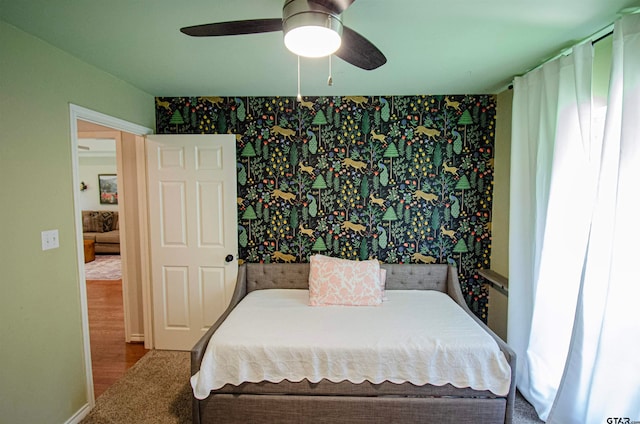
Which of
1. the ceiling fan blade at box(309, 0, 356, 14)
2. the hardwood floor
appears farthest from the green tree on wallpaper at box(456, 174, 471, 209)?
the hardwood floor

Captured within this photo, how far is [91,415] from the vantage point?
213 cm

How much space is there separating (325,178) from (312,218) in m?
0.41

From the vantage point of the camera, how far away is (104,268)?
575 cm

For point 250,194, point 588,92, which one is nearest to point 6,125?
point 250,194

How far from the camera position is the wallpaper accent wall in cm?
291

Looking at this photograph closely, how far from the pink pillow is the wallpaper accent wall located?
1.17 feet

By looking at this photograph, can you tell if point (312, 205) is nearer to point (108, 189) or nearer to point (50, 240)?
point (50, 240)

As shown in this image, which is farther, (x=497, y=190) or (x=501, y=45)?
(x=497, y=190)

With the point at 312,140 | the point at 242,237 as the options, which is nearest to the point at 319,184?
the point at 312,140

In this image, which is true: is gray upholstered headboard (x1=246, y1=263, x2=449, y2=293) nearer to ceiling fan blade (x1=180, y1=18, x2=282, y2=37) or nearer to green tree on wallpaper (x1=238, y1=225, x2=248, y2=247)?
green tree on wallpaper (x1=238, y1=225, x2=248, y2=247)

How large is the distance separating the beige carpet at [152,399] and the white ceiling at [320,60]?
244cm

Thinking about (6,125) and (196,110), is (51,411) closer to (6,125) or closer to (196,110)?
(6,125)

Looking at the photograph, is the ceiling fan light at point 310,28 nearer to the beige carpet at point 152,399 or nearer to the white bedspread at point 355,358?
the white bedspread at point 355,358

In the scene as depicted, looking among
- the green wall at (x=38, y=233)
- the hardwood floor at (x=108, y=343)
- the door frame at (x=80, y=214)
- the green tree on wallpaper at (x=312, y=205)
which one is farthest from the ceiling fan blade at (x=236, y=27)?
the hardwood floor at (x=108, y=343)
